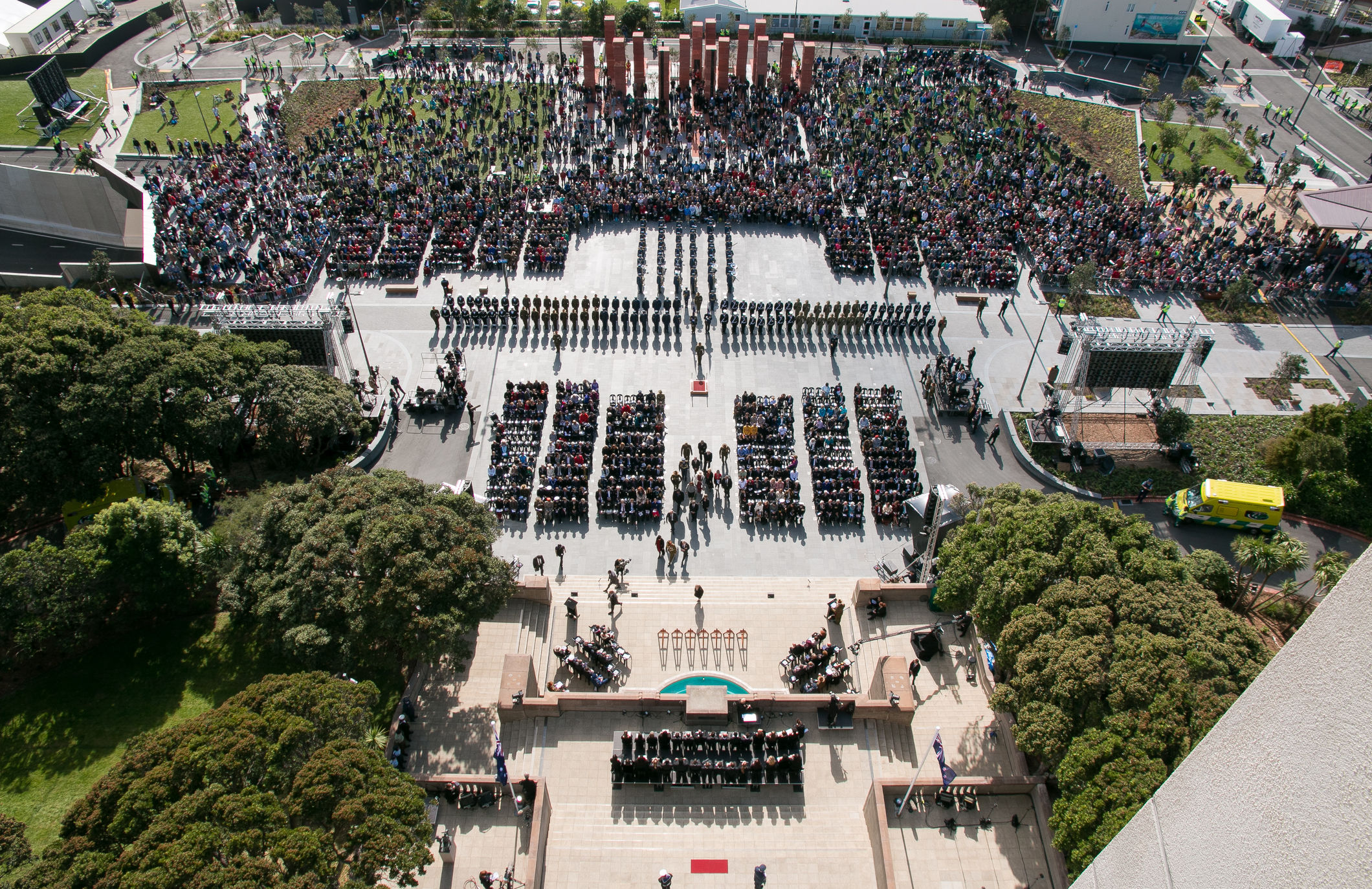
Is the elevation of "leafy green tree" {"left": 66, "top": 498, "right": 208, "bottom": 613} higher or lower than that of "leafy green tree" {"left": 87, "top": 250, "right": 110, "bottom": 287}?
lower

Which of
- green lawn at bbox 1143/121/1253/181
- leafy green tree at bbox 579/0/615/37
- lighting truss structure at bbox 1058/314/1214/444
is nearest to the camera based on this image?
lighting truss structure at bbox 1058/314/1214/444

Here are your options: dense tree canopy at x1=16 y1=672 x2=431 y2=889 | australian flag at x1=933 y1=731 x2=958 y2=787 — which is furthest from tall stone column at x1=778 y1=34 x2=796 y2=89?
dense tree canopy at x1=16 y1=672 x2=431 y2=889

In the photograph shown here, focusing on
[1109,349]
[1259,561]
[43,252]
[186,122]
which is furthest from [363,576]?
[186,122]

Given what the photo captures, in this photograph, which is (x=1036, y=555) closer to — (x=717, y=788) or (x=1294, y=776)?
(x=717, y=788)

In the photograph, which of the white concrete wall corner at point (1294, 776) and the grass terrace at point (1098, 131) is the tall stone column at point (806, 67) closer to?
the grass terrace at point (1098, 131)

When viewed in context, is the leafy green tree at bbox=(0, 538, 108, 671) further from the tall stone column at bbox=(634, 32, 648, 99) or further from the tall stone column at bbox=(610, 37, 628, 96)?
the tall stone column at bbox=(610, 37, 628, 96)

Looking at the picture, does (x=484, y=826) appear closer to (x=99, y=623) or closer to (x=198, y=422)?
(x=99, y=623)

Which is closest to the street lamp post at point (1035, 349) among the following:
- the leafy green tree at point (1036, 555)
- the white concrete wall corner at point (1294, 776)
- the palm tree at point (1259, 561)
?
the palm tree at point (1259, 561)
